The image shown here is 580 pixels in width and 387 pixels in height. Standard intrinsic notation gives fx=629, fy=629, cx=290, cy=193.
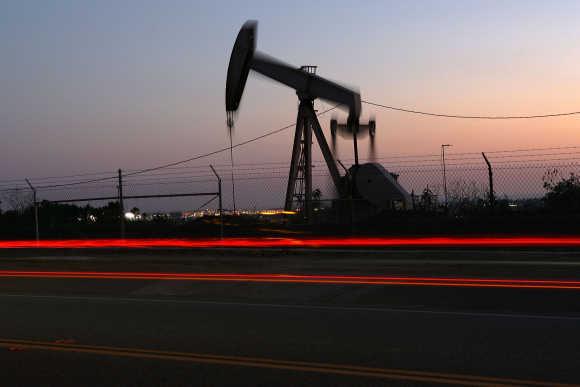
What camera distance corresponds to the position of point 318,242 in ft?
69.3

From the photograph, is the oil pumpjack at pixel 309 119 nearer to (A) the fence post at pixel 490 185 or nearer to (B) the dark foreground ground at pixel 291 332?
(A) the fence post at pixel 490 185

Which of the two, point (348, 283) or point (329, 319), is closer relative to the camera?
point (329, 319)

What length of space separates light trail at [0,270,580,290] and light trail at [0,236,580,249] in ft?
18.3

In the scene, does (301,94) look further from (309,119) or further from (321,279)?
(321,279)

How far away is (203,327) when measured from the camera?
8.38m

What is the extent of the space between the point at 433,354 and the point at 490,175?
15.0 m

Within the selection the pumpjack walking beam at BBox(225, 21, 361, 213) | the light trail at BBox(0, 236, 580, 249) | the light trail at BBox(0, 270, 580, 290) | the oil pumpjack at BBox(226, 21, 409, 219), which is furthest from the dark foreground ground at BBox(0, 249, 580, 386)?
the pumpjack walking beam at BBox(225, 21, 361, 213)

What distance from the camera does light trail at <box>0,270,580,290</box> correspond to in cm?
1156

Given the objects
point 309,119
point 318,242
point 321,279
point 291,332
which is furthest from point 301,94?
point 291,332

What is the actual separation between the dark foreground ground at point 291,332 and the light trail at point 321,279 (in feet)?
1.57

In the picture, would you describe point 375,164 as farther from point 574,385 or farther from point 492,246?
point 574,385

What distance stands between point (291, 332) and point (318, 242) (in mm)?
13291

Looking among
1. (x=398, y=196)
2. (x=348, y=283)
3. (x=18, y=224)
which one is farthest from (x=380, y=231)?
(x=18, y=224)

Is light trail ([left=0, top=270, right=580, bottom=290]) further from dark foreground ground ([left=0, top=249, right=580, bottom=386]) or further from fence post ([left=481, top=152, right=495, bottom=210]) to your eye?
fence post ([left=481, top=152, right=495, bottom=210])
